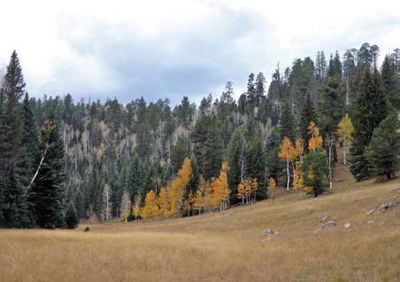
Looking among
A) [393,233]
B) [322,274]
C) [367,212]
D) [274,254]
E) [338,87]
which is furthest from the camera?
[338,87]

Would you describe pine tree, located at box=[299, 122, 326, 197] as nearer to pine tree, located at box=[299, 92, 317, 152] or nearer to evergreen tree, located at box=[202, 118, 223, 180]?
pine tree, located at box=[299, 92, 317, 152]

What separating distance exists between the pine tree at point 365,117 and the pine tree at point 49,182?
37584 millimetres

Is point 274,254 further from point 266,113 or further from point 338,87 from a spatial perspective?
point 266,113

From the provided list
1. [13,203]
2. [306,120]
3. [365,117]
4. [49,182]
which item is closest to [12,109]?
[49,182]

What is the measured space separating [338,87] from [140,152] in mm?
83043

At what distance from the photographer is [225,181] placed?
A: 6034 cm

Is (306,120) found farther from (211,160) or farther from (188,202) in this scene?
(188,202)

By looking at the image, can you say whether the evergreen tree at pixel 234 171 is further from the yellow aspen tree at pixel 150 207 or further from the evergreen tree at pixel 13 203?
Answer: the evergreen tree at pixel 13 203

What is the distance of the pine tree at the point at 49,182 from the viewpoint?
37156mm

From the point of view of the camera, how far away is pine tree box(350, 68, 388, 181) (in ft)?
155

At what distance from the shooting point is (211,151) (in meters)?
74.7

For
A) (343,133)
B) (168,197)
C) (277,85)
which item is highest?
(277,85)

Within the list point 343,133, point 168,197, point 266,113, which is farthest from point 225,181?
→ point 266,113

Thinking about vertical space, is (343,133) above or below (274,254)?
above
